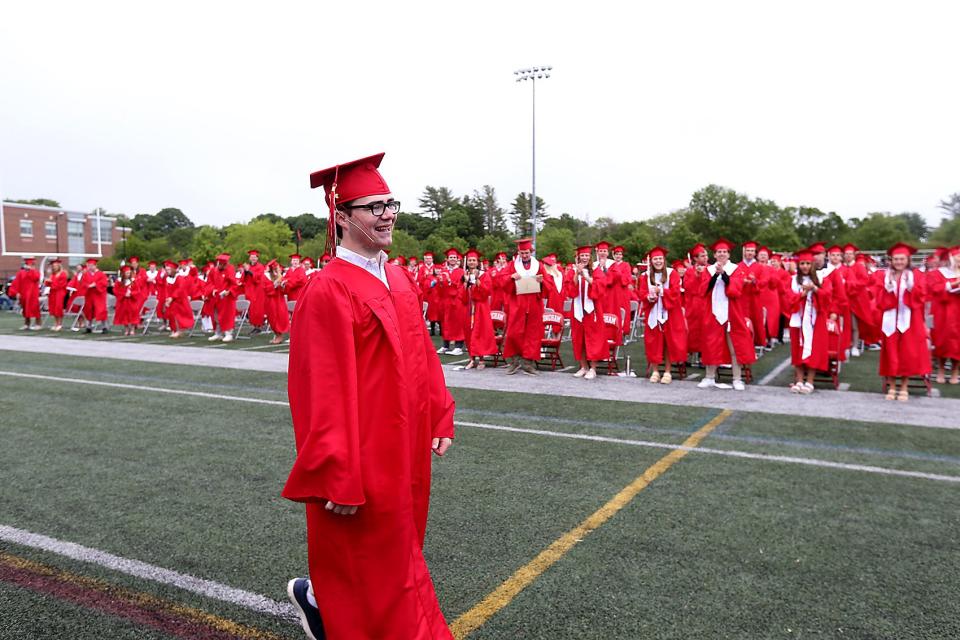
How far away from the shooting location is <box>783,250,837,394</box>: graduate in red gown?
30.3 feet

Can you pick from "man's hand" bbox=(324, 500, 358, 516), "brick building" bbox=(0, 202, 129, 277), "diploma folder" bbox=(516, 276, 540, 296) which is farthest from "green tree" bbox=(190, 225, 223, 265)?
"man's hand" bbox=(324, 500, 358, 516)

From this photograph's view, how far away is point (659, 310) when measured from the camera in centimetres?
1056

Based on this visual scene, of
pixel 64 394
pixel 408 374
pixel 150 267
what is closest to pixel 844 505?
pixel 408 374

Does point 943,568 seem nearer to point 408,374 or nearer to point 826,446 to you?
point 826,446

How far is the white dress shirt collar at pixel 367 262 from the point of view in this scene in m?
2.54

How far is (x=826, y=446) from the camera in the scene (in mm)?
6301

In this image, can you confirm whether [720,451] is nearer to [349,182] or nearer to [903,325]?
[903,325]

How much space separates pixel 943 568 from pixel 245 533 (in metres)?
3.96

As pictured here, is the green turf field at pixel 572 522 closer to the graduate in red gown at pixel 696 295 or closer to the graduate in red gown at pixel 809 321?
the graduate in red gown at pixel 809 321

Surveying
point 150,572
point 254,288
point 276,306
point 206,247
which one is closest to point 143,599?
point 150,572

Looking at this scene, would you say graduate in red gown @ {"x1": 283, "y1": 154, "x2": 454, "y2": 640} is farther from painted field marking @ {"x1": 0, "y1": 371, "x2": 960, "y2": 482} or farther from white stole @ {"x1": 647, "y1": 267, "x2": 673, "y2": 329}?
white stole @ {"x1": 647, "y1": 267, "x2": 673, "y2": 329}

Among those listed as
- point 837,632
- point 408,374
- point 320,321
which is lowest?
point 837,632

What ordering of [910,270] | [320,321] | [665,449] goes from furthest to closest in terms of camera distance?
[910,270] < [665,449] < [320,321]

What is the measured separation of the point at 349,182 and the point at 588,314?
887cm
